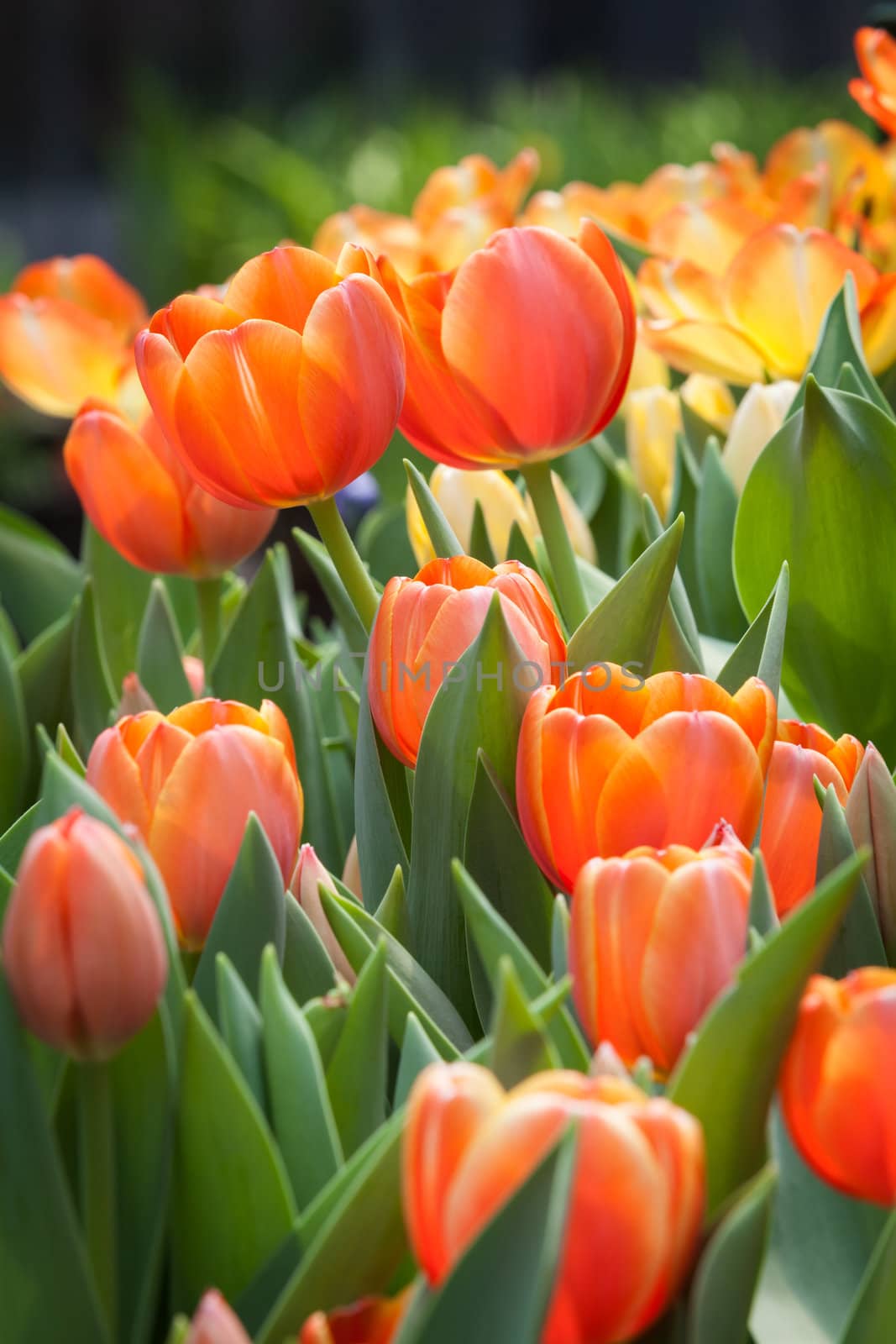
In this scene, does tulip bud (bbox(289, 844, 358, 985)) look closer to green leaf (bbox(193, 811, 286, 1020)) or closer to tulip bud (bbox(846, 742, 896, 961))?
green leaf (bbox(193, 811, 286, 1020))

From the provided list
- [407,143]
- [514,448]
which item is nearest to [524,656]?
[514,448]

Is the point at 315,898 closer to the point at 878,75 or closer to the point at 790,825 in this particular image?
the point at 790,825

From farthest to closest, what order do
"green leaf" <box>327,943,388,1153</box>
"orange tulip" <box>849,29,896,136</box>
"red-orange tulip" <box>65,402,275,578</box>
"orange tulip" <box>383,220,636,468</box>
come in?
"orange tulip" <box>849,29,896,136</box>, "red-orange tulip" <box>65,402,275,578</box>, "orange tulip" <box>383,220,636,468</box>, "green leaf" <box>327,943,388,1153</box>

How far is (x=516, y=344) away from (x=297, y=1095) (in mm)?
247

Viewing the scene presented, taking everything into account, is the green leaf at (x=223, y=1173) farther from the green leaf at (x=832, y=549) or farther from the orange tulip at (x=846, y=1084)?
the green leaf at (x=832, y=549)

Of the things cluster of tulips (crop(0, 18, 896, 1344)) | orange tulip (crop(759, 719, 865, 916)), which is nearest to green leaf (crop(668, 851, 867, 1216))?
cluster of tulips (crop(0, 18, 896, 1344))

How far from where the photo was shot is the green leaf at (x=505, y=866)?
1.44 feet

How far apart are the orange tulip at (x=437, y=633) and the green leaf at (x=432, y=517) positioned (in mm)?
68

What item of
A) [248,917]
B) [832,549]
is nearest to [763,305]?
[832,549]

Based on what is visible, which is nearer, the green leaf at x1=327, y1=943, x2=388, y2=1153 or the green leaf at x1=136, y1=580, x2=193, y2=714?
the green leaf at x1=327, y1=943, x2=388, y2=1153

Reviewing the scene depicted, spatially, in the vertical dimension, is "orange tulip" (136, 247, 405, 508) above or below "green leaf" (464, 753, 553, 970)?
above

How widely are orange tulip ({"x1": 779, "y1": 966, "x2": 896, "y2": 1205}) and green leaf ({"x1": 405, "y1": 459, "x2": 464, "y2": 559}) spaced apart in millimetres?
248

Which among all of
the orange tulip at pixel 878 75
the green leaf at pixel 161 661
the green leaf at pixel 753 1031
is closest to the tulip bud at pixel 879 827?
the green leaf at pixel 753 1031

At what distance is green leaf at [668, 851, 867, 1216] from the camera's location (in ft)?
0.98
